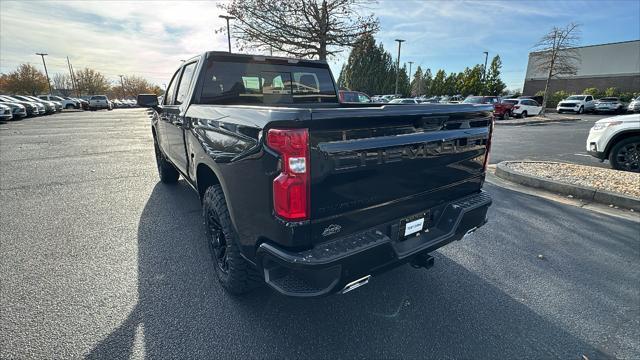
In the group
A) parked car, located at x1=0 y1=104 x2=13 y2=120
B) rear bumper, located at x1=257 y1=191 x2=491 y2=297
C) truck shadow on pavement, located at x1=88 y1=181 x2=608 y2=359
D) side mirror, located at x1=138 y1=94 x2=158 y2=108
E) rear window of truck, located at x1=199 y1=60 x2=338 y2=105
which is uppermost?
rear window of truck, located at x1=199 y1=60 x2=338 y2=105

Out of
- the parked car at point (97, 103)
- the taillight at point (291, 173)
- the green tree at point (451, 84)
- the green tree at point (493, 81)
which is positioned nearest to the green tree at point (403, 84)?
the green tree at point (451, 84)

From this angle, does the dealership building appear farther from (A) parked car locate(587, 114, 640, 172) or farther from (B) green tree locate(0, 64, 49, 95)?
(B) green tree locate(0, 64, 49, 95)

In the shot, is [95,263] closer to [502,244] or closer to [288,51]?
[502,244]

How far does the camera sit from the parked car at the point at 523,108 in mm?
24234

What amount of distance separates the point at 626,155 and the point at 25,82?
2997 inches

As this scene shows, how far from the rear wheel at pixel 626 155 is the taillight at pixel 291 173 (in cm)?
788

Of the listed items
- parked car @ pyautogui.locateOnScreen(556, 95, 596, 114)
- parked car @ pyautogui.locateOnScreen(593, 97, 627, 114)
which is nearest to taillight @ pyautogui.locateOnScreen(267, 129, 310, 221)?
parked car @ pyautogui.locateOnScreen(556, 95, 596, 114)

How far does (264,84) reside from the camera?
382 centimetres

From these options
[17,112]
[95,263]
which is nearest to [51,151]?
[95,263]

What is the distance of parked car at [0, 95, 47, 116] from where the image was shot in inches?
905

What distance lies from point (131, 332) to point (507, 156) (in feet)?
31.6

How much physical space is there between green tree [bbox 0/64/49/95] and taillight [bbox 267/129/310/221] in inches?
2888

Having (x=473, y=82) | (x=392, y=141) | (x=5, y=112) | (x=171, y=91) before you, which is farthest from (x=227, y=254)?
(x=473, y=82)

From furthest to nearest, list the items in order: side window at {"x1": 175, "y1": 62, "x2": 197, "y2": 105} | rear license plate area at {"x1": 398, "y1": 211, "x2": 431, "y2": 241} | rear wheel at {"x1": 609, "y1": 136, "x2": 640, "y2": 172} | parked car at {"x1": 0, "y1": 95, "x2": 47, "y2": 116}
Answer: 1. parked car at {"x1": 0, "y1": 95, "x2": 47, "y2": 116}
2. rear wheel at {"x1": 609, "y1": 136, "x2": 640, "y2": 172}
3. side window at {"x1": 175, "y1": 62, "x2": 197, "y2": 105}
4. rear license plate area at {"x1": 398, "y1": 211, "x2": 431, "y2": 241}
